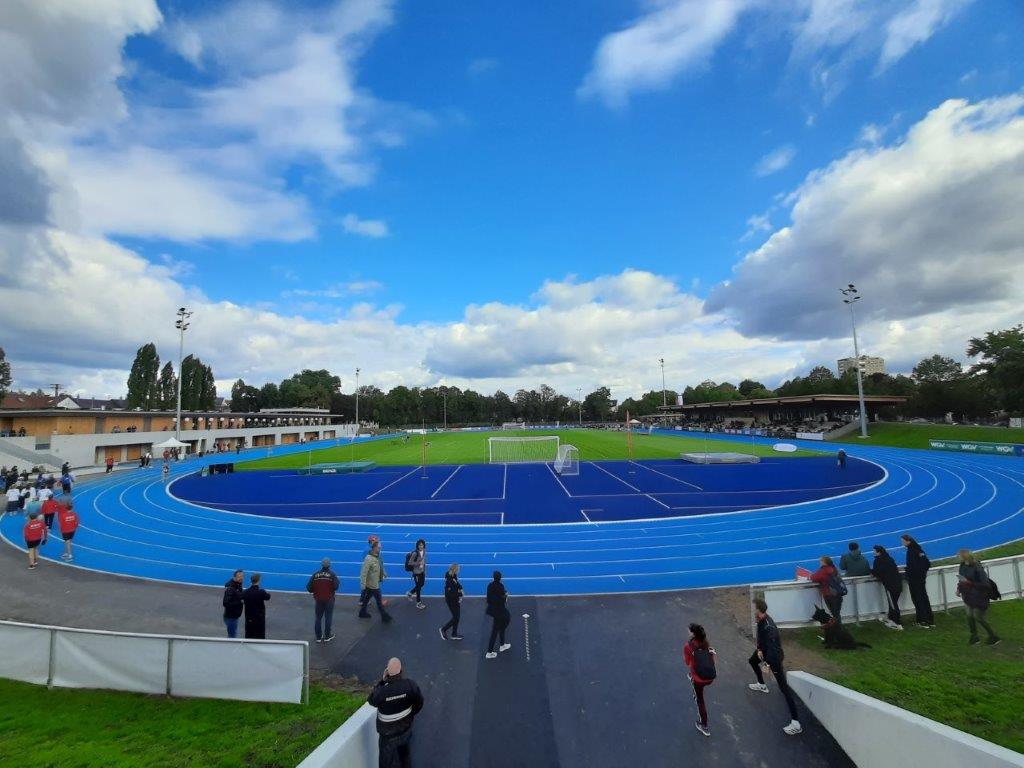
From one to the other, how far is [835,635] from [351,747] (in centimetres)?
779

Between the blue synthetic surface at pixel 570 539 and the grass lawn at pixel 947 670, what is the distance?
384 centimetres

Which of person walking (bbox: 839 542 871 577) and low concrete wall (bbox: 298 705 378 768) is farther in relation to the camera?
person walking (bbox: 839 542 871 577)

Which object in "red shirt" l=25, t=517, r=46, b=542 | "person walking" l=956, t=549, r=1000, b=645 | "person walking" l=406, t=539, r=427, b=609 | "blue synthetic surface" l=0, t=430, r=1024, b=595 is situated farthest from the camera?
"red shirt" l=25, t=517, r=46, b=542

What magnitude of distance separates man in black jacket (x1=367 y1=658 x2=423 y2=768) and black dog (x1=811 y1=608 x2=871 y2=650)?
7.01 metres

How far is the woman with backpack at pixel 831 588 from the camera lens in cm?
822

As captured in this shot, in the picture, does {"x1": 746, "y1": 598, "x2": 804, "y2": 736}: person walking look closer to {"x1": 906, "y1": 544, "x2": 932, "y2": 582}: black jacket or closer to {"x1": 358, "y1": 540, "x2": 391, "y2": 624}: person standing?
{"x1": 906, "y1": 544, "x2": 932, "y2": 582}: black jacket

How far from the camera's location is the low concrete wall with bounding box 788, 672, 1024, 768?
13.3ft

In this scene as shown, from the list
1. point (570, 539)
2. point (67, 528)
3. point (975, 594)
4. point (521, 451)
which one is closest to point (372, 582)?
point (570, 539)

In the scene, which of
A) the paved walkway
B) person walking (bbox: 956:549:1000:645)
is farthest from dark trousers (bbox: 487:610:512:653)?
person walking (bbox: 956:549:1000:645)

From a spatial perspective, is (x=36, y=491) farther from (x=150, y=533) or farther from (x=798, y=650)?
(x=798, y=650)

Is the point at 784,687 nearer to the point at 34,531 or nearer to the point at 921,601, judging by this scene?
the point at 921,601

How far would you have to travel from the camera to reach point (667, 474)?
32.1 m

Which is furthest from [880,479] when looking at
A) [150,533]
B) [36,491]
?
[36,491]

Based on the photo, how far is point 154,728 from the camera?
5.96 m
